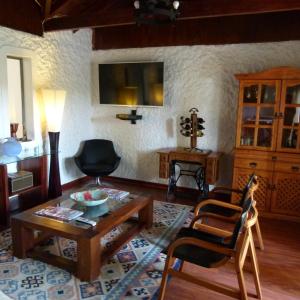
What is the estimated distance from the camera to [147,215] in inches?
120

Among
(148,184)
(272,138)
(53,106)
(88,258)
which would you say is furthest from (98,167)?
(272,138)

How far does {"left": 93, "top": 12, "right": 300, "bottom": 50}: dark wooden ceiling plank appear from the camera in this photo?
11.7ft

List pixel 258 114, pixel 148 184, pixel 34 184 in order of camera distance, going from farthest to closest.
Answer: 1. pixel 148 184
2. pixel 34 184
3. pixel 258 114

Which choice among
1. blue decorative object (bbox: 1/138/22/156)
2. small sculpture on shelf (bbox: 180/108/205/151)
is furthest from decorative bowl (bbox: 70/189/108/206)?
small sculpture on shelf (bbox: 180/108/205/151)

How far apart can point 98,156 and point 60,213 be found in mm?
2213

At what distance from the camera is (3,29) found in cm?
330

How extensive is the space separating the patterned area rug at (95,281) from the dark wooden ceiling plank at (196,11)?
7.60 feet

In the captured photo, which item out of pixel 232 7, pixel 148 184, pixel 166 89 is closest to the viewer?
pixel 232 7

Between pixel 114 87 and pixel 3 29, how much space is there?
167cm

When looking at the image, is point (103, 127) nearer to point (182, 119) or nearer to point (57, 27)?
point (182, 119)

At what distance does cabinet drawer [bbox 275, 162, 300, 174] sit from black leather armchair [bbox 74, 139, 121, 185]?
7.17 ft

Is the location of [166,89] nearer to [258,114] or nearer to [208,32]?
[208,32]

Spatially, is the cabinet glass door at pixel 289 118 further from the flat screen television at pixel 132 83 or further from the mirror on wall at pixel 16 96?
the mirror on wall at pixel 16 96

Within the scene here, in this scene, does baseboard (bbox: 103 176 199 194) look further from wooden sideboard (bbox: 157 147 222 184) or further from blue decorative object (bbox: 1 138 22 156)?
blue decorative object (bbox: 1 138 22 156)
